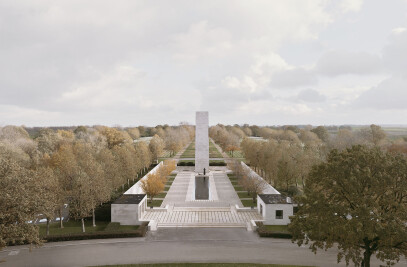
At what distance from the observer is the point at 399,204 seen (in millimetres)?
15297

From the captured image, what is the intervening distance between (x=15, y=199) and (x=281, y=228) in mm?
22405

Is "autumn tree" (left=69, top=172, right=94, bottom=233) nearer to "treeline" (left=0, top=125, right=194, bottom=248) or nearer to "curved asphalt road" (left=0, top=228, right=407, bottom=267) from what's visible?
"treeline" (left=0, top=125, right=194, bottom=248)

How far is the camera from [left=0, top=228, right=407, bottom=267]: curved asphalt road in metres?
20.0

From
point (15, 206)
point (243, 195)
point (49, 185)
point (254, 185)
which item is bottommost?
point (243, 195)

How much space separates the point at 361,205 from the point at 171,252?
13.6 metres

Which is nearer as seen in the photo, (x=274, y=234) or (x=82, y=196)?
(x=274, y=234)

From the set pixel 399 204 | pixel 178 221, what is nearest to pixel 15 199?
pixel 178 221

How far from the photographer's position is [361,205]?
15078mm

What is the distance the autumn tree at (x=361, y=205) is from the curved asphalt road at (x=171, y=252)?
465 cm

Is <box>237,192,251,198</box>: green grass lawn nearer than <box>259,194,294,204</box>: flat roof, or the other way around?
<box>259,194,294,204</box>: flat roof

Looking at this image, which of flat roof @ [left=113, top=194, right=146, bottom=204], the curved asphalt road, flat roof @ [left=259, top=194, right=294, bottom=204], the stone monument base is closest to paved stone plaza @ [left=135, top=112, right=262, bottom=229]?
the stone monument base

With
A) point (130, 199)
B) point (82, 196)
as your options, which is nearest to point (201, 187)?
point (130, 199)

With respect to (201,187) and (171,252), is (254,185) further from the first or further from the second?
(171,252)

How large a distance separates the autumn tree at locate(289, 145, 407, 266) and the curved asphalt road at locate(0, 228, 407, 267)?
4651 mm
